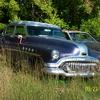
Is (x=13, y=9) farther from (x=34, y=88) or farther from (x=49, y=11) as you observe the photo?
(x=34, y=88)

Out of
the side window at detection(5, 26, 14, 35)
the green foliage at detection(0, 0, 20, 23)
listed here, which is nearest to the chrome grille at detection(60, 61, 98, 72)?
the side window at detection(5, 26, 14, 35)

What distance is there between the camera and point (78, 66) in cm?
1040

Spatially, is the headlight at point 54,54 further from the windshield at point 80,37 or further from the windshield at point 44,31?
the windshield at point 80,37

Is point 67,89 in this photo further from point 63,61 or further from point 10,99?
point 63,61

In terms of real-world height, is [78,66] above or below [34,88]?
below

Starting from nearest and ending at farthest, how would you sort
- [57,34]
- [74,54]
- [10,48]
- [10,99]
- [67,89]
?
1. [10,99]
2. [67,89]
3. [74,54]
4. [10,48]
5. [57,34]

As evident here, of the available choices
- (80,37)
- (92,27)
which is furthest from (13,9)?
(80,37)

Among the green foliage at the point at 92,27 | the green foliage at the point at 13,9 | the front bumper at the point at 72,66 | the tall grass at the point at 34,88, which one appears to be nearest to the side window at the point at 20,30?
the front bumper at the point at 72,66

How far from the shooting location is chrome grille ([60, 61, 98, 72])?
10.3m

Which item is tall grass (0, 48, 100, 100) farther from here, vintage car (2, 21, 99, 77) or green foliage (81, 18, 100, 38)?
green foliage (81, 18, 100, 38)

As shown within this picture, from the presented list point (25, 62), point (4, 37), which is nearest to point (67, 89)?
point (25, 62)

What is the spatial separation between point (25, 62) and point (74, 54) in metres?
1.37

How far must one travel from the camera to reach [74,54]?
10.5 meters

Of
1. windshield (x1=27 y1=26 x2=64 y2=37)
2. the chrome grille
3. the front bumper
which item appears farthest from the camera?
windshield (x1=27 y1=26 x2=64 y2=37)
